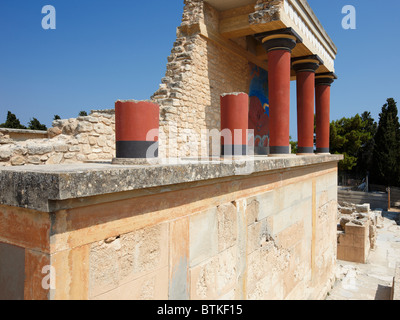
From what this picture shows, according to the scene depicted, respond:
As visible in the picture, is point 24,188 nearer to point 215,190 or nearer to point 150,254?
point 150,254

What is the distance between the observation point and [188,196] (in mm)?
2834

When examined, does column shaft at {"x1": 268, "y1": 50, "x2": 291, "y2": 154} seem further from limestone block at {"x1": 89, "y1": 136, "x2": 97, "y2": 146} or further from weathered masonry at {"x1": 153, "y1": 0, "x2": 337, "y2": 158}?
limestone block at {"x1": 89, "y1": 136, "x2": 97, "y2": 146}

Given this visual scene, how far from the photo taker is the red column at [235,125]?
442 cm

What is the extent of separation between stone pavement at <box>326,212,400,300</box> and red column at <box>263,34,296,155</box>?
397 cm

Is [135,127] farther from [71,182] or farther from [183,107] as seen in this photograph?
[183,107]

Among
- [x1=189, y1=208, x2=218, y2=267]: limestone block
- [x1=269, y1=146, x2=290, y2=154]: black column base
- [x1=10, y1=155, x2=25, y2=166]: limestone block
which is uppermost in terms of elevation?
[x1=269, y1=146, x2=290, y2=154]: black column base

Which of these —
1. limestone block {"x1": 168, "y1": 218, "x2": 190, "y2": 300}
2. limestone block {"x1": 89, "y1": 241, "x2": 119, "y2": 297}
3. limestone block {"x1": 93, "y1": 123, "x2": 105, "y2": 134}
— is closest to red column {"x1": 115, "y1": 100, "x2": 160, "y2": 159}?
limestone block {"x1": 168, "y1": 218, "x2": 190, "y2": 300}

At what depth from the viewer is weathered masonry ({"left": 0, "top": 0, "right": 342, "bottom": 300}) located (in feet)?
6.12

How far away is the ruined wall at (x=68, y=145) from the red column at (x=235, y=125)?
215cm

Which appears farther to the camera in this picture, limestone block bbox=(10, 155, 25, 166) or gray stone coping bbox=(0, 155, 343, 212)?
limestone block bbox=(10, 155, 25, 166)

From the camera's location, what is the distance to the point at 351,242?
1027 centimetres

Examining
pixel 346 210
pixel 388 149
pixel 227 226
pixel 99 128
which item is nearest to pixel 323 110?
pixel 346 210

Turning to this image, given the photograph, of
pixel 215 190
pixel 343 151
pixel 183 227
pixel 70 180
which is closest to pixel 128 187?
pixel 70 180
